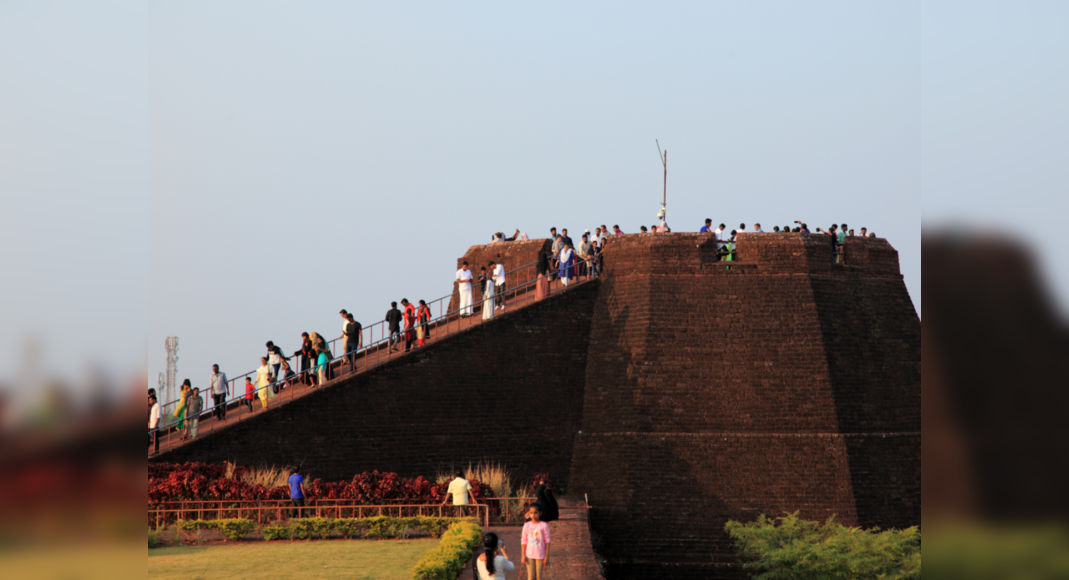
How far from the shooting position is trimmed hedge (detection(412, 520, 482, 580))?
9.41 metres

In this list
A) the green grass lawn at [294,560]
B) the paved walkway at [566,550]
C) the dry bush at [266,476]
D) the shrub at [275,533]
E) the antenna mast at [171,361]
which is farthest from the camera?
the antenna mast at [171,361]

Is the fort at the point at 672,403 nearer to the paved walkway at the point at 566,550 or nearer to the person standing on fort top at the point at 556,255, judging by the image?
the person standing on fort top at the point at 556,255

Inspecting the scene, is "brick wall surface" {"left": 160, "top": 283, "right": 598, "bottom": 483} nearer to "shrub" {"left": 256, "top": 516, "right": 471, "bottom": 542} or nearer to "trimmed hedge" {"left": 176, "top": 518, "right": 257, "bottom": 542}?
"trimmed hedge" {"left": 176, "top": 518, "right": 257, "bottom": 542}

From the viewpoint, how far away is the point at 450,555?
33.3 ft

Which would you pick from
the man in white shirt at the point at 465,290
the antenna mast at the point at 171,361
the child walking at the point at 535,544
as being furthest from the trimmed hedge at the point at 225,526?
the antenna mast at the point at 171,361

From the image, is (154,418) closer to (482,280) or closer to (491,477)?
(491,477)

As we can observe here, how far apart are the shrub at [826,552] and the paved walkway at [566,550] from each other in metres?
3.04

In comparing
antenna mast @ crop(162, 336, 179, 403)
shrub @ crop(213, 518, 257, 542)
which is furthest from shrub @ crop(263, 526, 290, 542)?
antenna mast @ crop(162, 336, 179, 403)

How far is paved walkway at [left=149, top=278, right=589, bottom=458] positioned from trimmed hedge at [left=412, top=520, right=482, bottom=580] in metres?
5.75

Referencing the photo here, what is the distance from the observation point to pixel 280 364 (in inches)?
737

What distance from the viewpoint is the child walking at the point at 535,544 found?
992cm

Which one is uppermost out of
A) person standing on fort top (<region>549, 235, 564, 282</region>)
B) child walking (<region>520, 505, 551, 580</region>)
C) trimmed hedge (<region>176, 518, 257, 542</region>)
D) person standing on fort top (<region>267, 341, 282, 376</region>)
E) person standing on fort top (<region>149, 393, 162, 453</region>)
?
person standing on fort top (<region>549, 235, 564, 282</region>)

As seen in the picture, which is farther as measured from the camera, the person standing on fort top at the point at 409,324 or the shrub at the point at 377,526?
the person standing on fort top at the point at 409,324

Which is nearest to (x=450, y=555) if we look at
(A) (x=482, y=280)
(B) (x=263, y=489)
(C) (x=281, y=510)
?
(C) (x=281, y=510)
